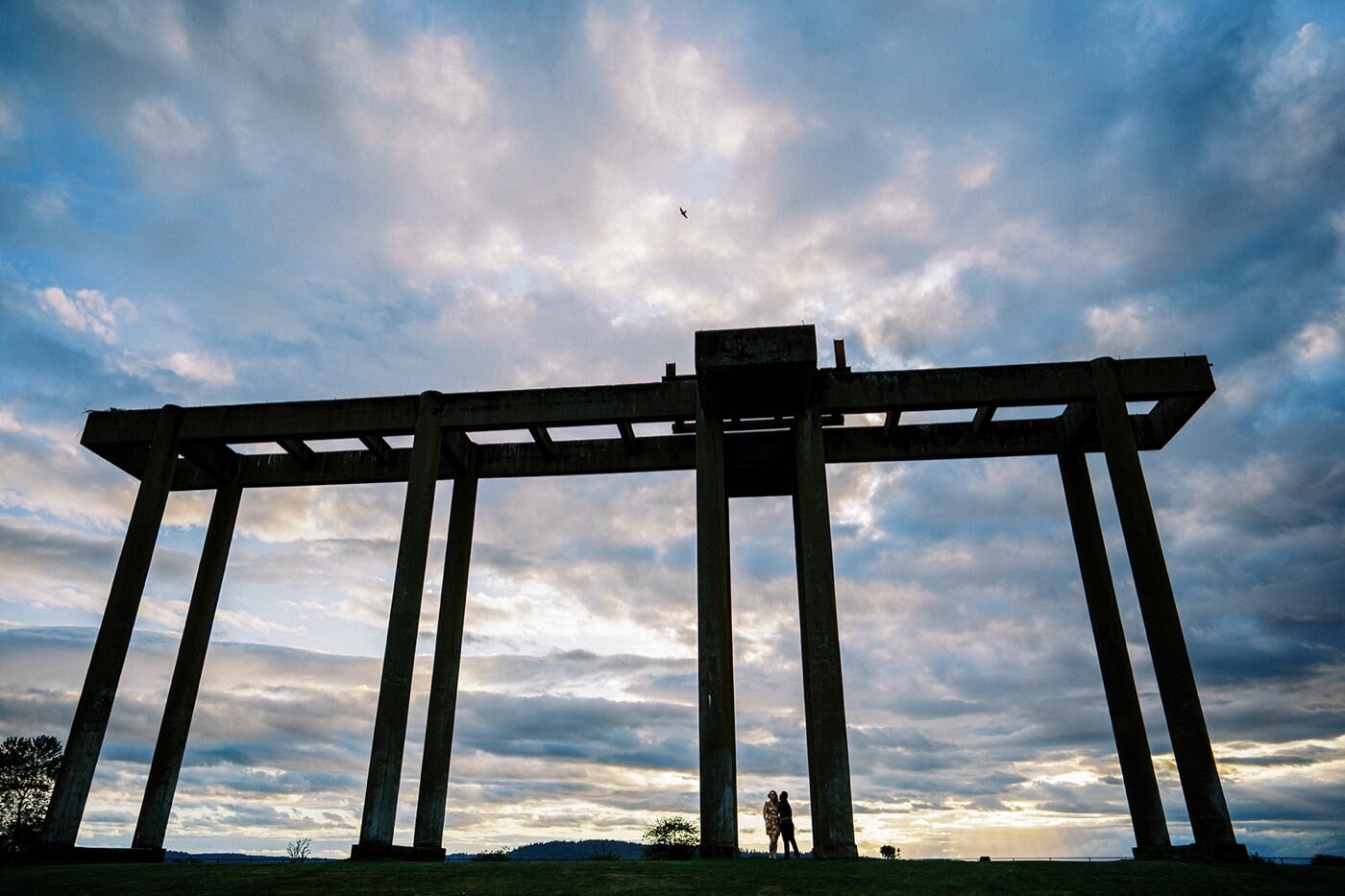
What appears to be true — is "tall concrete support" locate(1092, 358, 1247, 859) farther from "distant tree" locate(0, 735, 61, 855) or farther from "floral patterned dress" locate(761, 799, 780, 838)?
"distant tree" locate(0, 735, 61, 855)

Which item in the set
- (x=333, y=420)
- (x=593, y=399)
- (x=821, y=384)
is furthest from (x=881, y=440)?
(x=333, y=420)

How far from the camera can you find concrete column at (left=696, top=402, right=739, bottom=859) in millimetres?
19484

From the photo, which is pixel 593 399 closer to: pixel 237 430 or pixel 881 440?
pixel 881 440

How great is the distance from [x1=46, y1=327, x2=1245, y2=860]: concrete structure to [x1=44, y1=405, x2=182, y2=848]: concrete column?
56 millimetres

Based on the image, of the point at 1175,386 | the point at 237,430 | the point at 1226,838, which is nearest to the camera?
the point at 1226,838

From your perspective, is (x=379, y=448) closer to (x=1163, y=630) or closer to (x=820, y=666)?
(x=820, y=666)

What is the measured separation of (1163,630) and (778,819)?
35.5ft

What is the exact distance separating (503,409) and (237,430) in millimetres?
8980

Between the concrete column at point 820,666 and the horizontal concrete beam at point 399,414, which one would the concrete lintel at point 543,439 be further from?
the concrete column at point 820,666

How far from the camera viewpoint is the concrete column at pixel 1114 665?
2216 centimetres

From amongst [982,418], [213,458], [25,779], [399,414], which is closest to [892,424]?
[982,418]

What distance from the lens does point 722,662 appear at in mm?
21016

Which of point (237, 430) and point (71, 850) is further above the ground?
point (237, 430)

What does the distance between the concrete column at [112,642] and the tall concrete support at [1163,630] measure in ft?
93.2
